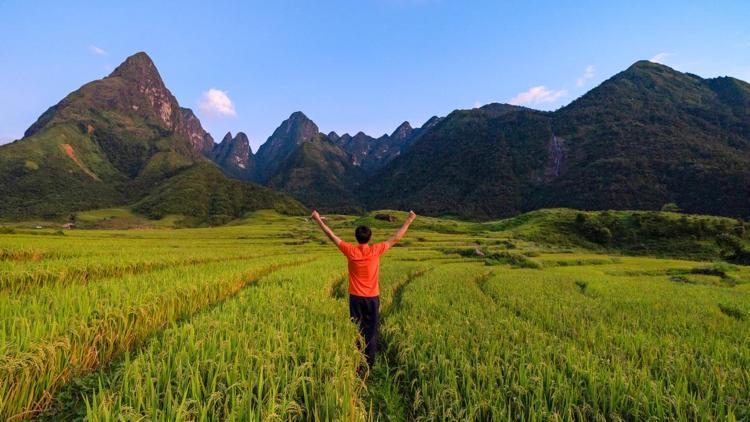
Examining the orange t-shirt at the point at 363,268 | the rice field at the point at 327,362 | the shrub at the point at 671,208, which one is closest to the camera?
the rice field at the point at 327,362

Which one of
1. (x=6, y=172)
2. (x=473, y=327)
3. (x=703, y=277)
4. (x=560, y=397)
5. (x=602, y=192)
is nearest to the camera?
(x=560, y=397)

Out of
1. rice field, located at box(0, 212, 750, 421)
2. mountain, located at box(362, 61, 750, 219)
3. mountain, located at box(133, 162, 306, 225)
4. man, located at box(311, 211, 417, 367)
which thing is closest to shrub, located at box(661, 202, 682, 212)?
mountain, located at box(362, 61, 750, 219)

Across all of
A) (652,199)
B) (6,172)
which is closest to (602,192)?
(652,199)

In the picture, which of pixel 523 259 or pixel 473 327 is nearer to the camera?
pixel 473 327

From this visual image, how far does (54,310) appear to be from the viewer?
5961mm

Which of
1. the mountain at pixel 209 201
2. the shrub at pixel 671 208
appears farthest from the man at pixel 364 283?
the mountain at pixel 209 201

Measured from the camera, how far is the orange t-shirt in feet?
22.6

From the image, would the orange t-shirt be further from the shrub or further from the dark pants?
the shrub

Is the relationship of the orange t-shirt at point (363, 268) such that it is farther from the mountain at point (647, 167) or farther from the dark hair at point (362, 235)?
the mountain at point (647, 167)

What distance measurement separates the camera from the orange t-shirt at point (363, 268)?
6.90 metres

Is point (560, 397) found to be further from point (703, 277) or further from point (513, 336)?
point (703, 277)

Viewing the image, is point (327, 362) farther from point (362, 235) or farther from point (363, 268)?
point (362, 235)

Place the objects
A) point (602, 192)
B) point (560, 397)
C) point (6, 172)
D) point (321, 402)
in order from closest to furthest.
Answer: point (321, 402)
point (560, 397)
point (602, 192)
point (6, 172)

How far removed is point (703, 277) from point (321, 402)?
32.7 metres
